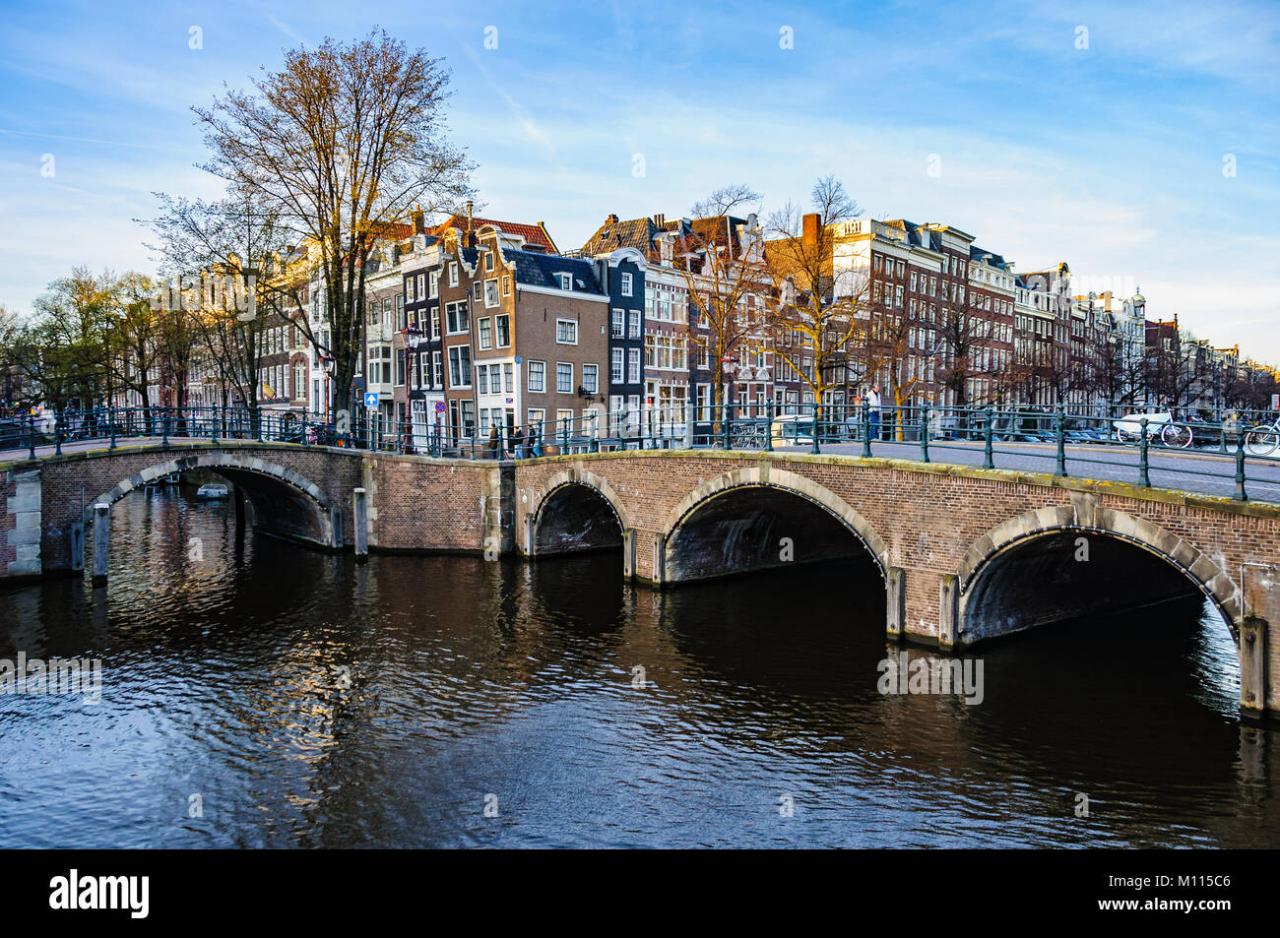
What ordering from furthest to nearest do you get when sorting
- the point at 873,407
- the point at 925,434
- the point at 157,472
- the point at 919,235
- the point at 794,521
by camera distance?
the point at 919,235 → the point at 157,472 → the point at 794,521 → the point at 873,407 → the point at 925,434

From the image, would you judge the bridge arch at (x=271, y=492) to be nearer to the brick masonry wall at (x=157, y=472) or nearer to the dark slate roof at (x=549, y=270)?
the brick masonry wall at (x=157, y=472)

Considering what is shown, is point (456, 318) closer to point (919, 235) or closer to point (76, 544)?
point (76, 544)

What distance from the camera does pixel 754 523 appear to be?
2511 cm

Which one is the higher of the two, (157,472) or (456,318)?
(456,318)

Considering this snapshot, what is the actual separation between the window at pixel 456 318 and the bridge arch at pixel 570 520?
17632 mm

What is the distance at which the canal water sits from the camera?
10742 mm

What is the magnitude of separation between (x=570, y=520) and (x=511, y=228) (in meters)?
26.9

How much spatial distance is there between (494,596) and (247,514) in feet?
63.1

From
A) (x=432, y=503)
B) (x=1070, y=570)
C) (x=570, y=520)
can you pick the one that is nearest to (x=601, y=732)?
(x=1070, y=570)

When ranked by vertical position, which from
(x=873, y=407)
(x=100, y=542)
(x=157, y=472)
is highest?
(x=873, y=407)

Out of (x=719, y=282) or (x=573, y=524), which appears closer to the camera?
(x=573, y=524)

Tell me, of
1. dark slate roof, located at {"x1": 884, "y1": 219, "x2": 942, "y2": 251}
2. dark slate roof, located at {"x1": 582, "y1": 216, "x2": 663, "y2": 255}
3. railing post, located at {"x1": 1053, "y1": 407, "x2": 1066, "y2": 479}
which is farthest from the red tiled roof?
railing post, located at {"x1": 1053, "y1": 407, "x2": 1066, "y2": 479}
